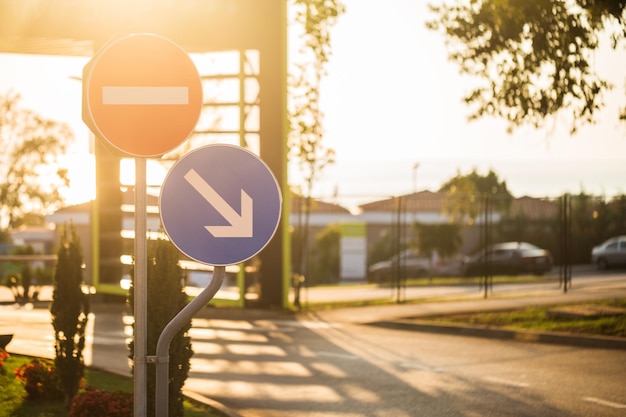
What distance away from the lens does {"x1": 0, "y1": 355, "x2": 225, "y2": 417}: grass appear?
29.2ft

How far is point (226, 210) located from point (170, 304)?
2139mm

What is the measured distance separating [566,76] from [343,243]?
107 feet

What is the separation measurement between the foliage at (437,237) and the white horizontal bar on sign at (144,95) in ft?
129

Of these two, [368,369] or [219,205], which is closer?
[219,205]

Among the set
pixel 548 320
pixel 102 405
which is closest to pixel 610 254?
pixel 548 320

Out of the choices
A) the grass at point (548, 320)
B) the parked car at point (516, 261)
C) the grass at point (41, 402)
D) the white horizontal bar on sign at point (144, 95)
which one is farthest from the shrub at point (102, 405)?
the parked car at point (516, 261)

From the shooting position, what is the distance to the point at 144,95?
511cm

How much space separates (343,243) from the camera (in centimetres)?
4878

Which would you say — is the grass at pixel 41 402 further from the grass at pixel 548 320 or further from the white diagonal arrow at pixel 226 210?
the grass at pixel 548 320

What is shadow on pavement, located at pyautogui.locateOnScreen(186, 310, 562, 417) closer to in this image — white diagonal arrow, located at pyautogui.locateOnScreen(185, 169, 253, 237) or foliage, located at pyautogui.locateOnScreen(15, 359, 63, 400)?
A: foliage, located at pyautogui.locateOnScreen(15, 359, 63, 400)

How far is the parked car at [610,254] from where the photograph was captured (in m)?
41.4

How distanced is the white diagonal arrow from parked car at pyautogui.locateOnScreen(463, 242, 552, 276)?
36551mm

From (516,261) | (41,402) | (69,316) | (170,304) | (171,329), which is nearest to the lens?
(171,329)

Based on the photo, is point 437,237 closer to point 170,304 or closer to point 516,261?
point 516,261
